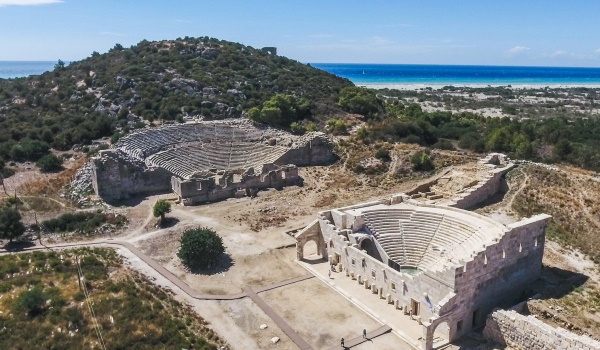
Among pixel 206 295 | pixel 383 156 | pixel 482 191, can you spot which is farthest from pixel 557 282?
pixel 383 156

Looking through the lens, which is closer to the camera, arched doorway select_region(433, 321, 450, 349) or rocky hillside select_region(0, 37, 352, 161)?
arched doorway select_region(433, 321, 450, 349)

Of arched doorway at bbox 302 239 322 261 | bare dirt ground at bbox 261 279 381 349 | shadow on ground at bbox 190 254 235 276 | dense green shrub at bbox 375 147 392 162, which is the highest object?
dense green shrub at bbox 375 147 392 162

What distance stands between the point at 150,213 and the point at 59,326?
60.9ft

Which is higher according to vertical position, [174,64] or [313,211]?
[174,64]

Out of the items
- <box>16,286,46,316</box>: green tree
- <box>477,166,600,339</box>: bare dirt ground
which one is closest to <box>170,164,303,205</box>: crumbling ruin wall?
<box>16,286,46,316</box>: green tree

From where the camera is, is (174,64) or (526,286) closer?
(526,286)

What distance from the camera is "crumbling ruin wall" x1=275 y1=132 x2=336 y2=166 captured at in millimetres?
56844

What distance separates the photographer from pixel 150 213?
141ft

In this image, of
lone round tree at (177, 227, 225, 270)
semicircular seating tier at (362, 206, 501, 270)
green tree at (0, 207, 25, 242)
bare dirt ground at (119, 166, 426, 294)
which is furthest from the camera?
green tree at (0, 207, 25, 242)

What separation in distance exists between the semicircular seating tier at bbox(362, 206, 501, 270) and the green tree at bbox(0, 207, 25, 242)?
85.6 ft

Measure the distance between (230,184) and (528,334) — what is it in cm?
3181

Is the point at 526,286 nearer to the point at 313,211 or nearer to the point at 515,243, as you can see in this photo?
the point at 515,243

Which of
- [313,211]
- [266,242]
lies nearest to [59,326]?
[266,242]

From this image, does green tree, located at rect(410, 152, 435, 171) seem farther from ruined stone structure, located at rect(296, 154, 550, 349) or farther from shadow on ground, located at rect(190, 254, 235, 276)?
shadow on ground, located at rect(190, 254, 235, 276)
